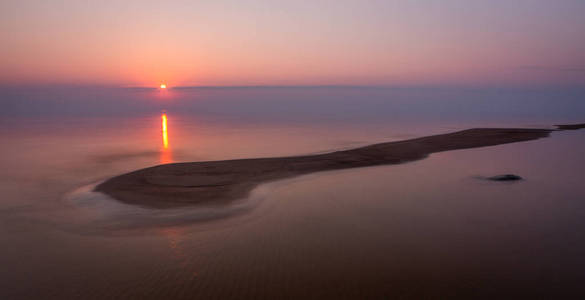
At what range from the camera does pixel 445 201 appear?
548 inches

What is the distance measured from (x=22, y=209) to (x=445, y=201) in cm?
1597

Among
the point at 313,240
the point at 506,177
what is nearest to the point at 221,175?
the point at 313,240

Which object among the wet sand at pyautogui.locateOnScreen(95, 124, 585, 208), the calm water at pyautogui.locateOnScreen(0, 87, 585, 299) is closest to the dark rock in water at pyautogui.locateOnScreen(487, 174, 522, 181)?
the calm water at pyautogui.locateOnScreen(0, 87, 585, 299)

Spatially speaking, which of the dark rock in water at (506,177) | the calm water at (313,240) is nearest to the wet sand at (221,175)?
the calm water at (313,240)

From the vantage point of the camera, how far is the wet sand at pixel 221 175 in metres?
14.0

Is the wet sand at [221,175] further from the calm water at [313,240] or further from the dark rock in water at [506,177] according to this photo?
the dark rock in water at [506,177]

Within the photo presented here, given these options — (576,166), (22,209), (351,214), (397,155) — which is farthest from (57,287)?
(576,166)

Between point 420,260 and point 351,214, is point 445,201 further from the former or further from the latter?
point 420,260

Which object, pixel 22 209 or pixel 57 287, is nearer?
pixel 57 287

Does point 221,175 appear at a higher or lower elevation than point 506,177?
higher

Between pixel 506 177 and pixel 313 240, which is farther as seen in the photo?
pixel 506 177

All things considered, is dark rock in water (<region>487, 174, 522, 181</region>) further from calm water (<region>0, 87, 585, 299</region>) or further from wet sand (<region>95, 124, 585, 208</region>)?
wet sand (<region>95, 124, 585, 208</region>)

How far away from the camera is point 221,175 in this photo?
1762 centimetres

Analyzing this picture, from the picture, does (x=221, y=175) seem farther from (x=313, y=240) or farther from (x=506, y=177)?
(x=506, y=177)
